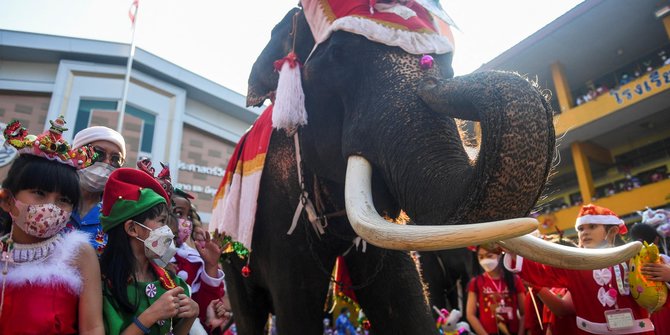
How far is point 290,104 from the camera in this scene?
2.64 meters

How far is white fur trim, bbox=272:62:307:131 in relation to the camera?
2.64 metres

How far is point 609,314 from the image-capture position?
11.0 feet

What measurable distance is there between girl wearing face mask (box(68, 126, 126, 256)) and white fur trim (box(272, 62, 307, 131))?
97cm

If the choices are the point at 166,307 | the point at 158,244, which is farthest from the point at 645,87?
the point at 166,307

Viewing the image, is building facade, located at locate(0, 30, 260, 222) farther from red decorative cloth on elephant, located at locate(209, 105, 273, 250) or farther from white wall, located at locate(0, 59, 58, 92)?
red decorative cloth on elephant, located at locate(209, 105, 273, 250)

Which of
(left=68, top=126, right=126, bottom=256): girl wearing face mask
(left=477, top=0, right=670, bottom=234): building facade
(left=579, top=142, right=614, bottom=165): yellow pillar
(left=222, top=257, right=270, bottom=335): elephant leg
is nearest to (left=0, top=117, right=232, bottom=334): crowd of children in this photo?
(left=68, top=126, right=126, bottom=256): girl wearing face mask

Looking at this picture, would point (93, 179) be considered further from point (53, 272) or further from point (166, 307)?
point (166, 307)

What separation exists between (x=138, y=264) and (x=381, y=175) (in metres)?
1.13

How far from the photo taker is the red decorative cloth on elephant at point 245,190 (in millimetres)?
2941

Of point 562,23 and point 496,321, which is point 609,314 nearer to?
point 496,321

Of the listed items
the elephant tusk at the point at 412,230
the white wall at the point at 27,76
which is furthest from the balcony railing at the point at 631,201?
the white wall at the point at 27,76

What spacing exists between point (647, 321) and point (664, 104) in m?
15.2

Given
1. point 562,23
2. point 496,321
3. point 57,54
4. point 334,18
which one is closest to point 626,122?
point 562,23

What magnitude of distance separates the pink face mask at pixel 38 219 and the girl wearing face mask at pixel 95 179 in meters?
0.23
